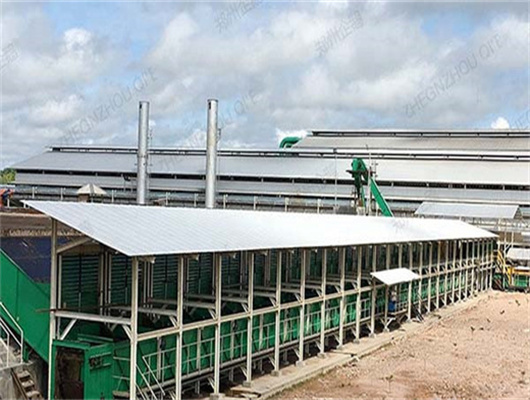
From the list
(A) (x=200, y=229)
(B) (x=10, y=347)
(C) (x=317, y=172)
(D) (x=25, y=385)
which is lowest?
(D) (x=25, y=385)

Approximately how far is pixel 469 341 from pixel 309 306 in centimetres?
722

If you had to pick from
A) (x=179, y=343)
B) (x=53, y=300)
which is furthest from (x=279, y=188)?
(x=53, y=300)

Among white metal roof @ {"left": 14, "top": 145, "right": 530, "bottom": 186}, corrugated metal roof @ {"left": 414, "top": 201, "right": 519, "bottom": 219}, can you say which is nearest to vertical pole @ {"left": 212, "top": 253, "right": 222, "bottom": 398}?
corrugated metal roof @ {"left": 414, "top": 201, "right": 519, "bottom": 219}

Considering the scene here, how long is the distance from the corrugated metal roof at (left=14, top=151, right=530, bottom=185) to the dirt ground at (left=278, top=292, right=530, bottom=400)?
2714 cm

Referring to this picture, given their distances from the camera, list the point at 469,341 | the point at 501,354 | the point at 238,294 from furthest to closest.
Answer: the point at 469,341, the point at 501,354, the point at 238,294

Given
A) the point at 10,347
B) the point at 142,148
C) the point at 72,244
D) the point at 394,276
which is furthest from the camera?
the point at 142,148

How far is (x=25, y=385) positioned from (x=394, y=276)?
1361 centimetres

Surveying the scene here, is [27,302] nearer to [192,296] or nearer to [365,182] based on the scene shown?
[192,296]

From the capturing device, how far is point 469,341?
2336cm

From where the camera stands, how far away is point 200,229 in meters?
15.1

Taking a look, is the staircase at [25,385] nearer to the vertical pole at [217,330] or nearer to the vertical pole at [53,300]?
the vertical pole at [53,300]

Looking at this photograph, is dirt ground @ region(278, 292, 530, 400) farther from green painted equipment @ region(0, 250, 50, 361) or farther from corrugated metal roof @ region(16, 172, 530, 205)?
corrugated metal roof @ region(16, 172, 530, 205)

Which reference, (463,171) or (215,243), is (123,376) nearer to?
(215,243)

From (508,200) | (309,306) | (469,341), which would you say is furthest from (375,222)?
(508,200)
